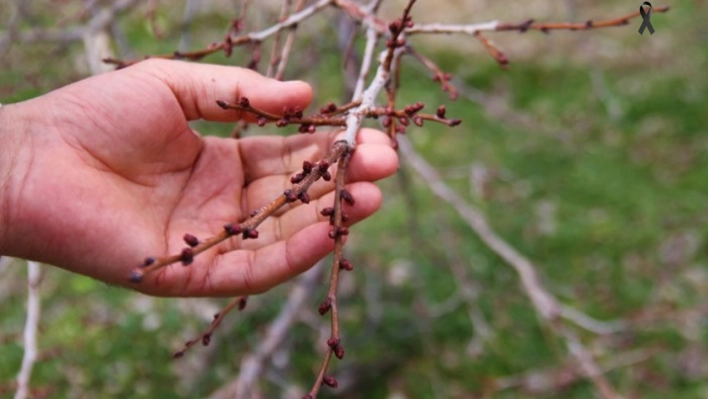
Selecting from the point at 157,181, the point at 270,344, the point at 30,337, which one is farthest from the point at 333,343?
the point at 270,344

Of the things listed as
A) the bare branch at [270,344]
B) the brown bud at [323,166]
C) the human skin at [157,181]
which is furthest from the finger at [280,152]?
the bare branch at [270,344]

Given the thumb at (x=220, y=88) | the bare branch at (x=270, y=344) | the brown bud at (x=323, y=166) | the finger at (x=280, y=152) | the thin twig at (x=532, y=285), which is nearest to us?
the brown bud at (x=323, y=166)

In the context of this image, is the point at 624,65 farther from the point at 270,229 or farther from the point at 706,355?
the point at 270,229

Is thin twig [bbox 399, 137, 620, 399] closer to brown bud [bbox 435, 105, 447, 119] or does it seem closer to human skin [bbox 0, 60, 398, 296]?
human skin [bbox 0, 60, 398, 296]

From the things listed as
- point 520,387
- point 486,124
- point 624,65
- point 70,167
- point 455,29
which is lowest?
point 520,387

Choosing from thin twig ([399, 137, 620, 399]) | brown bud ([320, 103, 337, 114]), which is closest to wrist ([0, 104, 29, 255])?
brown bud ([320, 103, 337, 114])

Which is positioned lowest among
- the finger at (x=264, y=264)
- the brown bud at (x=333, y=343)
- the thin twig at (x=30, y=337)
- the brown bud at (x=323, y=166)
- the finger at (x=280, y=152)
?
the thin twig at (x=30, y=337)

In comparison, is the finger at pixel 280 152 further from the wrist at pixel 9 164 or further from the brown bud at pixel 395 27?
the wrist at pixel 9 164

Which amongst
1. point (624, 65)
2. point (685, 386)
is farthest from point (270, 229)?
point (624, 65)
